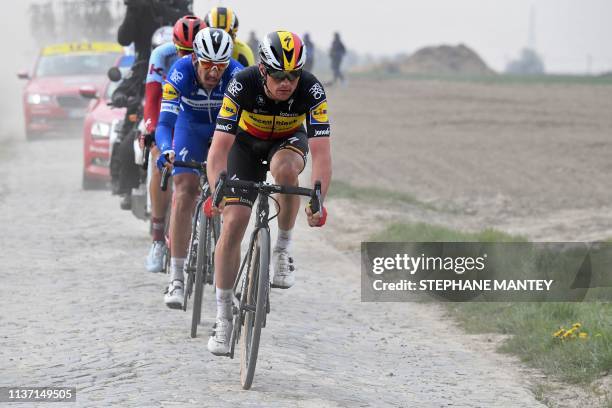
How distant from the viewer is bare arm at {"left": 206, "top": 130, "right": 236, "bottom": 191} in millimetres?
7383

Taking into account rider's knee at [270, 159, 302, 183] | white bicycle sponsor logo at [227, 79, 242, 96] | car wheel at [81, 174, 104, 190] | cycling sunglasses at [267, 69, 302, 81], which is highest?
cycling sunglasses at [267, 69, 302, 81]

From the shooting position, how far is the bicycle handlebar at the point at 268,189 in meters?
7.12

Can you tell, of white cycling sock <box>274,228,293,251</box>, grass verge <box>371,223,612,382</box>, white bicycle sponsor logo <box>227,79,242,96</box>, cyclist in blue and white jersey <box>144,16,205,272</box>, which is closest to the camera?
white bicycle sponsor logo <box>227,79,242,96</box>

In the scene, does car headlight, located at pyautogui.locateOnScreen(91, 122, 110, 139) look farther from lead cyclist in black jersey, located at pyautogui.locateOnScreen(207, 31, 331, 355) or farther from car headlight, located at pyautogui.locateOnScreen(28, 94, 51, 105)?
lead cyclist in black jersey, located at pyautogui.locateOnScreen(207, 31, 331, 355)

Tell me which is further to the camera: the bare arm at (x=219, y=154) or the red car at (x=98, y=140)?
the red car at (x=98, y=140)

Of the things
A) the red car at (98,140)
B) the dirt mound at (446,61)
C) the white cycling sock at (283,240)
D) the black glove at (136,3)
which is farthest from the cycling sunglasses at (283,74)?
the dirt mound at (446,61)

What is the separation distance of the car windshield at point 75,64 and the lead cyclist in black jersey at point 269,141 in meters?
16.8

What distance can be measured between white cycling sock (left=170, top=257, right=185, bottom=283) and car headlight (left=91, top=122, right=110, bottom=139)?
8720 millimetres

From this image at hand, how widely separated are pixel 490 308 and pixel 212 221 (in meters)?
3.00

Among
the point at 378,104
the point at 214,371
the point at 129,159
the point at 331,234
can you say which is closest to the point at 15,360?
the point at 214,371

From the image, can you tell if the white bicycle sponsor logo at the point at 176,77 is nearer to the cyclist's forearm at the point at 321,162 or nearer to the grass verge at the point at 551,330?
the cyclist's forearm at the point at 321,162

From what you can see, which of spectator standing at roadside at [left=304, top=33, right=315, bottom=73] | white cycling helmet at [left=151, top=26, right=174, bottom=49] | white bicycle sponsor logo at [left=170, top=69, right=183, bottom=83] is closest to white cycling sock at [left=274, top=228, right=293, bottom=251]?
white bicycle sponsor logo at [left=170, top=69, right=183, bottom=83]

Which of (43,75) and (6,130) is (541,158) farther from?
(6,130)

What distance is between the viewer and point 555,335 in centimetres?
927
